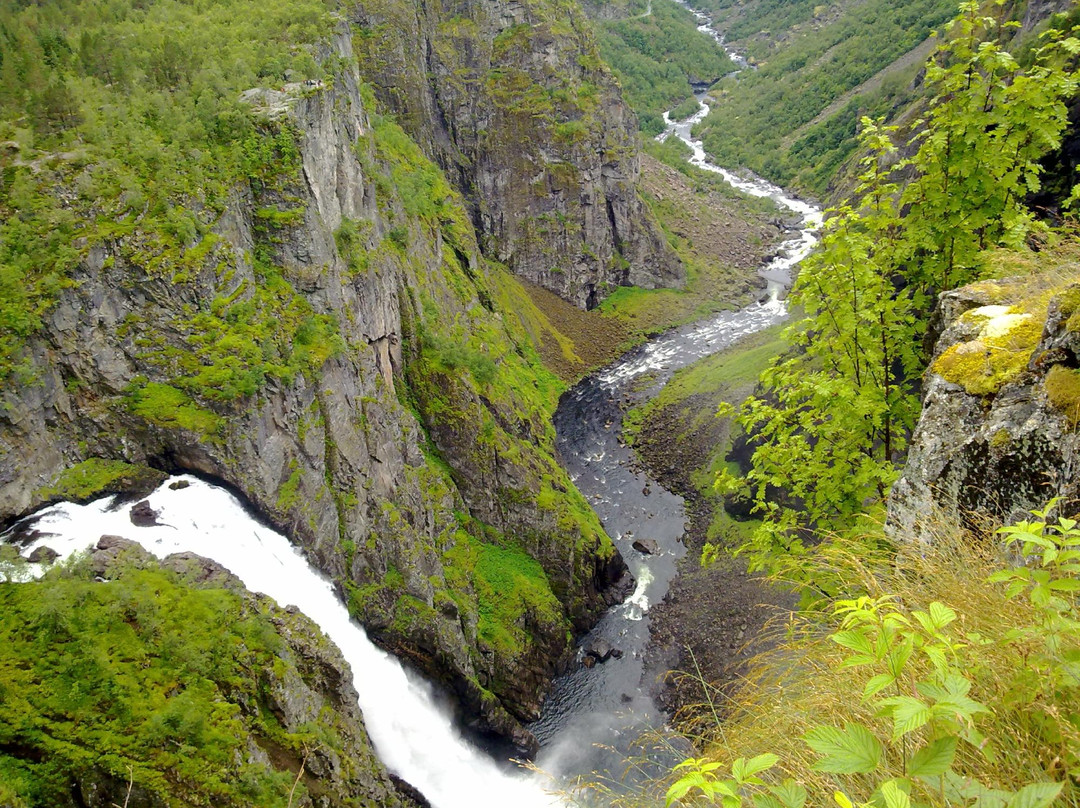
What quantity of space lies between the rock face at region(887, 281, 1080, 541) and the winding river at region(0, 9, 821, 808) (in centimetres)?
276

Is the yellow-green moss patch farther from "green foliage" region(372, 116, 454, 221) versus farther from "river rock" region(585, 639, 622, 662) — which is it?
"green foliage" region(372, 116, 454, 221)

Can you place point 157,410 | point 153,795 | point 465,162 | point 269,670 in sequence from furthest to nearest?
point 465,162
point 157,410
point 269,670
point 153,795

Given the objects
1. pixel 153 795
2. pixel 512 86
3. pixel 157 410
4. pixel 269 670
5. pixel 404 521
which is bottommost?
pixel 404 521

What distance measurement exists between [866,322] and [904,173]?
38073mm

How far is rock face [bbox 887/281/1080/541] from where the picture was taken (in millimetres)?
6289

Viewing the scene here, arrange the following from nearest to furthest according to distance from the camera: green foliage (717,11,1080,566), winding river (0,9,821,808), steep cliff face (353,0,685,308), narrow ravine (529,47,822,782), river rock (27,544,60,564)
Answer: green foliage (717,11,1080,566)
river rock (27,544,60,564)
winding river (0,9,821,808)
narrow ravine (529,47,822,782)
steep cliff face (353,0,685,308)

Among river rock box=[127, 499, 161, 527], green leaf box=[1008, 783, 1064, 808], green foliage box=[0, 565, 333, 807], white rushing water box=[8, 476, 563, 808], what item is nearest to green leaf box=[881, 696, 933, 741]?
green leaf box=[1008, 783, 1064, 808]

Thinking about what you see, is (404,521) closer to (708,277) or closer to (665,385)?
(665,385)

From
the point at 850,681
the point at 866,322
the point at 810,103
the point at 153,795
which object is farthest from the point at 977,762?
the point at 810,103

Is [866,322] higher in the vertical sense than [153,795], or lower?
higher

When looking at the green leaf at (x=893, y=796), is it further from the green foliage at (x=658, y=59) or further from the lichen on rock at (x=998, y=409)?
the green foliage at (x=658, y=59)

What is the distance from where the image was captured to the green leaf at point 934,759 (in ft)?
9.04

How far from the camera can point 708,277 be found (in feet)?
265

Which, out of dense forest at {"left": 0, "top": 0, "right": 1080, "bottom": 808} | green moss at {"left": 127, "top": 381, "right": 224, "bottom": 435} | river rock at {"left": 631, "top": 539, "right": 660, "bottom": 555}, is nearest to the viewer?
dense forest at {"left": 0, "top": 0, "right": 1080, "bottom": 808}
